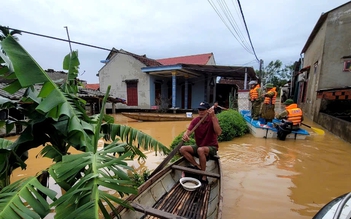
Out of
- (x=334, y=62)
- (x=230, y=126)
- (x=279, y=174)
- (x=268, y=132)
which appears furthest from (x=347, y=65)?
(x=279, y=174)

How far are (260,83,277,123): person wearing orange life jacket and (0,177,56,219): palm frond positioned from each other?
826 cm

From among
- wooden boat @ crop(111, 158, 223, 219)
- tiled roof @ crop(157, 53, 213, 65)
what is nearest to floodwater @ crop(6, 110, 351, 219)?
wooden boat @ crop(111, 158, 223, 219)

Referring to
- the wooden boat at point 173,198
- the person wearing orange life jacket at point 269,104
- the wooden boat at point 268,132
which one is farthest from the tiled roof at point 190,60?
the wooden boat at point 173,198

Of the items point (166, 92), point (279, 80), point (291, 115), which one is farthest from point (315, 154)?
point (279, 80)

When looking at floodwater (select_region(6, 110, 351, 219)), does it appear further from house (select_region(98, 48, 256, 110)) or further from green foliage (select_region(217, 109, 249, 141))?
house (select_region(98, 48, 256, 110))

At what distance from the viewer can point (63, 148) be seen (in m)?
2.70

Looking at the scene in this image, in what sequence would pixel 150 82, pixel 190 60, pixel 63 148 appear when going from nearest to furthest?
1. pixel 63 148
2. pixel 150 82
3. pixel 190 60

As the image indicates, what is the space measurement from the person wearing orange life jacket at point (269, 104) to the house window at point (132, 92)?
11508 millimetres

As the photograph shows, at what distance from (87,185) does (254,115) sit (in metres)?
8.92

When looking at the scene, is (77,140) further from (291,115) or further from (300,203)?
(291,115)

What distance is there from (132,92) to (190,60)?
6.98 metres

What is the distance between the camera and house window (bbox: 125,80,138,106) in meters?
17.0

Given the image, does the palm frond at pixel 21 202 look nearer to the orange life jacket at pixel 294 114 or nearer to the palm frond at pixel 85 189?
the palm frond at pixel 85 189

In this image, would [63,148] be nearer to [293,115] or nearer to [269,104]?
[293,115]
